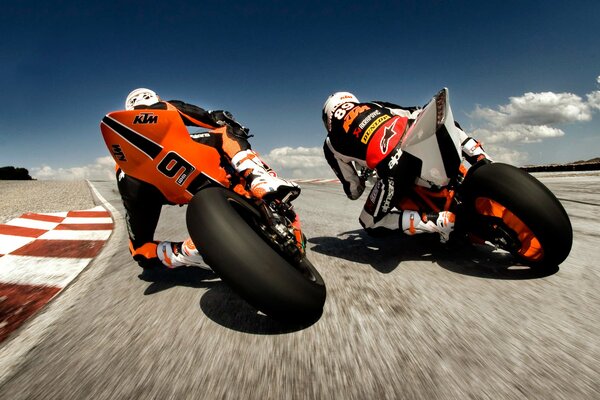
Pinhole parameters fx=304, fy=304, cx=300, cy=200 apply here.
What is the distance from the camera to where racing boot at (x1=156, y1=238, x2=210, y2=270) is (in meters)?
1.86

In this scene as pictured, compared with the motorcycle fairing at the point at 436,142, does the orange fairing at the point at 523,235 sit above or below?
below

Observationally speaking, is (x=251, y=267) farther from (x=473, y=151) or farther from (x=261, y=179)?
(x=473, y=151)

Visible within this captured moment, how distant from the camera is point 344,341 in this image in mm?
1141

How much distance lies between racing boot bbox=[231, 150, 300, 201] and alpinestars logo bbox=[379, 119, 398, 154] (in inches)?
31.7

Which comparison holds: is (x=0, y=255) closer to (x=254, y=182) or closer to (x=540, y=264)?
(x=254, y=182)

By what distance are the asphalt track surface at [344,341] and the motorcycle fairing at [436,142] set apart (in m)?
0.61

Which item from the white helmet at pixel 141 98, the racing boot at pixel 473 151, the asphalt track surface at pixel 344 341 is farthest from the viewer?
the racing boot at pixel 473 151

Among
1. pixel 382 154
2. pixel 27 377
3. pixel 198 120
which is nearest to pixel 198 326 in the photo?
pixel 27 377

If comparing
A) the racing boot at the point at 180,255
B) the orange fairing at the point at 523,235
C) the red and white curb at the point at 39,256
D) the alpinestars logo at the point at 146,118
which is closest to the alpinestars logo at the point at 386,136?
the orange fairing at the point at 523,235

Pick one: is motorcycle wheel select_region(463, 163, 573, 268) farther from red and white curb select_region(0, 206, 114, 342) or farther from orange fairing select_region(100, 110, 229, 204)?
red and white curb select_region(0, 206, 114, 342)

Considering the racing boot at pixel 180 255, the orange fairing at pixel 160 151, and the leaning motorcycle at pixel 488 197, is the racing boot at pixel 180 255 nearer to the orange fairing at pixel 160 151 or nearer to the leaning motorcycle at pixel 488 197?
the orange fairing at pixel 160 151

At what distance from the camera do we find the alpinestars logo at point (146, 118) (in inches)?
78.4

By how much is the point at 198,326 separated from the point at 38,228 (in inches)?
168

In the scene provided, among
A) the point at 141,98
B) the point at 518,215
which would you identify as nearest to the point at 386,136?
the point at 518,215
